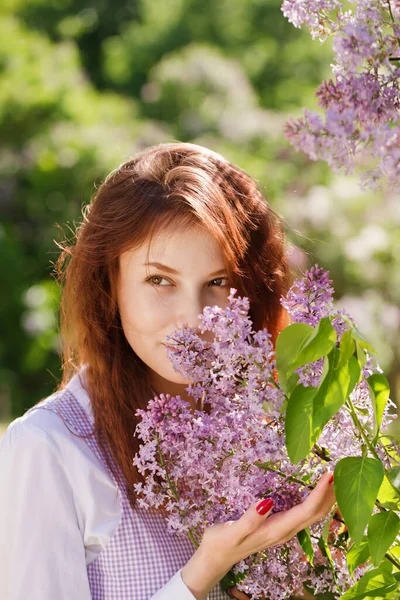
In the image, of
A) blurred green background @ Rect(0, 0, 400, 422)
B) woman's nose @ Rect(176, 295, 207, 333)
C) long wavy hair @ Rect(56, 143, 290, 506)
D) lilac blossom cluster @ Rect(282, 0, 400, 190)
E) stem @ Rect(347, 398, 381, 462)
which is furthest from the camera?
blurred green background @ Rect(0, 0, 400, 422)

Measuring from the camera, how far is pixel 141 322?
1.44 metres

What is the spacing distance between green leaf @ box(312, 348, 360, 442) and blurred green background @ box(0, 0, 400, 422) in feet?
10.2

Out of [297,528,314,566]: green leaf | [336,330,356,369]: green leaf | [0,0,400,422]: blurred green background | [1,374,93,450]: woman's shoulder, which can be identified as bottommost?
[297,528,314,566]: green leaf

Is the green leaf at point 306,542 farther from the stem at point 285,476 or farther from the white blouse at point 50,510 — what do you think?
the white blouse at point 50,510

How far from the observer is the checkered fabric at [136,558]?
1.46 m

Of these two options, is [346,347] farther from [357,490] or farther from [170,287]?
[170,287]

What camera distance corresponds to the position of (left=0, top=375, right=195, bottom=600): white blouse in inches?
55.7

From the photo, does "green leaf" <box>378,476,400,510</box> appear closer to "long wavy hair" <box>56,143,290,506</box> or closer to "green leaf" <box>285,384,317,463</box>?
"green leaf" <box>285,384,317,463</box>

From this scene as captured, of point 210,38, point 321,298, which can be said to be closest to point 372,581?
point 321,298

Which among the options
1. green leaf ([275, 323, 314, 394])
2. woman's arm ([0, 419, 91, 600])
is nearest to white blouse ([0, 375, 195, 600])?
woman's arm ([0, 419, 91, 600])

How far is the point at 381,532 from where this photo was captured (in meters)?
0.90

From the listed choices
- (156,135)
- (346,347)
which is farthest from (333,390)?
(156,135)

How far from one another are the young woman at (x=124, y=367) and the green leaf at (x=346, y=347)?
0.47 metres

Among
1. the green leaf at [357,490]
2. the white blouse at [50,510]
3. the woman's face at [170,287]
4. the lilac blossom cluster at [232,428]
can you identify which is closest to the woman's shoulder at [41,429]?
the white blouse at [50,510]
